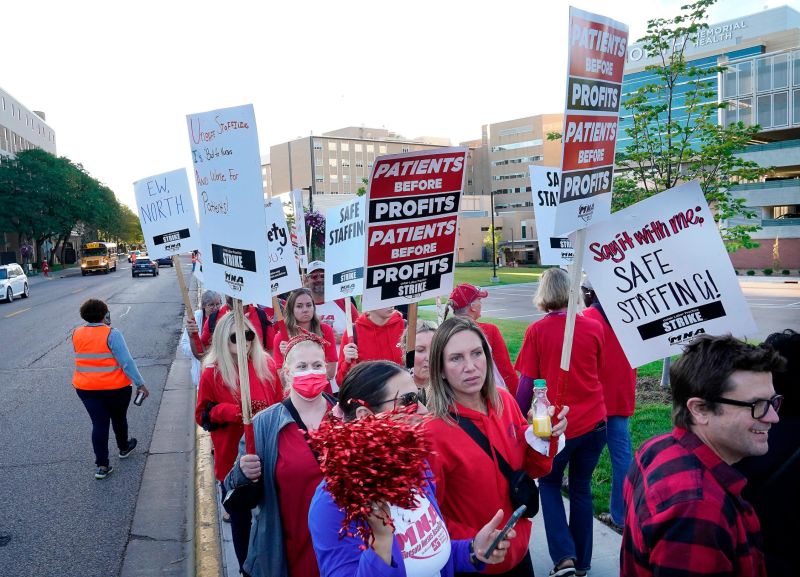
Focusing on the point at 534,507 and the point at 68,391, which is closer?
the point at 534,507

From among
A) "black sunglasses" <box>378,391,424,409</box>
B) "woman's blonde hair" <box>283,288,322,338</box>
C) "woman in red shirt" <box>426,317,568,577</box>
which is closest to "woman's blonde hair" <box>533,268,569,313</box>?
"woman in red shirt" <box>426,317,568,577</box>

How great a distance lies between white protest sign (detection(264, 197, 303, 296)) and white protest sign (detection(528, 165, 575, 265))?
2.61 meters

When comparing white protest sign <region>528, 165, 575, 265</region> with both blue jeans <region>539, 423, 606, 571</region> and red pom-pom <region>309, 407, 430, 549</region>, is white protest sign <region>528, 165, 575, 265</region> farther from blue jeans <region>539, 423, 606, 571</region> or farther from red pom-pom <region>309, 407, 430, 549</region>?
red pom-pom <region>309, 407, 430, 549</region>

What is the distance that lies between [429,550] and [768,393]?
1.28m

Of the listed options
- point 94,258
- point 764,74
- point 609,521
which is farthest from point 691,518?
point 94,258

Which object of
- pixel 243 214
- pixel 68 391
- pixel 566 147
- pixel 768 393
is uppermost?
pixel 566 147

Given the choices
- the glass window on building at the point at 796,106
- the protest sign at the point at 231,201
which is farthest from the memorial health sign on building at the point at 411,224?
the glass window on building at the point at 796,106

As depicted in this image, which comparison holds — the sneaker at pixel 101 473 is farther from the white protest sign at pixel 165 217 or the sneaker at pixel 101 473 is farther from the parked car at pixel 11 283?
the parked car at pixel 11 283

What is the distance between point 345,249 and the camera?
6094 millimetres

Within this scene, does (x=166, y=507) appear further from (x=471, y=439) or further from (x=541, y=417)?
(x=541, y=417)

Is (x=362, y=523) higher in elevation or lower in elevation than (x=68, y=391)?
higher

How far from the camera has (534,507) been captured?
9.70 ft

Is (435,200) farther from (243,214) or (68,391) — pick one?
(68,391)

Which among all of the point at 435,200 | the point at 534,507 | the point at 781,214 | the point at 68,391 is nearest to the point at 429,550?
the point at 534,507
